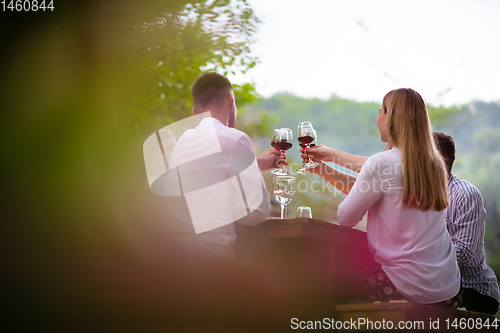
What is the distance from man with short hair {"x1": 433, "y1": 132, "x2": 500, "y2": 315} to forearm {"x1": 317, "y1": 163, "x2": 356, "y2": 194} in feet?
2.19

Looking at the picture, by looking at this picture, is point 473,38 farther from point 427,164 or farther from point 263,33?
point 427,164

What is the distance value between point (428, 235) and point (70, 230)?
1610 mm

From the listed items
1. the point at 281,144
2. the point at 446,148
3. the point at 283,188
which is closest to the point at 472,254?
the point at 446,148

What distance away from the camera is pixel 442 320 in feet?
7.02

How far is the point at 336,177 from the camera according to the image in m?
3.06

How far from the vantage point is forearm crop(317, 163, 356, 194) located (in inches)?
120

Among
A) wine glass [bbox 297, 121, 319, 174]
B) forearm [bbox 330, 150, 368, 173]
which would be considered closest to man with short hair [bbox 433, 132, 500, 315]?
forearm [bbox 330, 150, 368, 173]

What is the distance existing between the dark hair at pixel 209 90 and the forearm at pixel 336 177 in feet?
2.66

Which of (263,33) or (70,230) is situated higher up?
(263,33)

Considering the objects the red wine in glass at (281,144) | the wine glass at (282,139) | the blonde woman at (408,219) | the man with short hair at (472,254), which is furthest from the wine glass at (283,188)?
the man with short hair at (472,254)

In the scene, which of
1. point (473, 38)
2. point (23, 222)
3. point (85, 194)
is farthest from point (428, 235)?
point (473, 38)

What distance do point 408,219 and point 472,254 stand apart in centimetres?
83

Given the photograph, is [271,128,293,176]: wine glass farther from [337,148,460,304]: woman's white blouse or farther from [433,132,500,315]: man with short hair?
[433,132,500,315]: man with short hair

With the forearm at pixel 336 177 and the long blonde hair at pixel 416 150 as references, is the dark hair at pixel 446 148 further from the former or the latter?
the long blonde hair at pixel 416 150
